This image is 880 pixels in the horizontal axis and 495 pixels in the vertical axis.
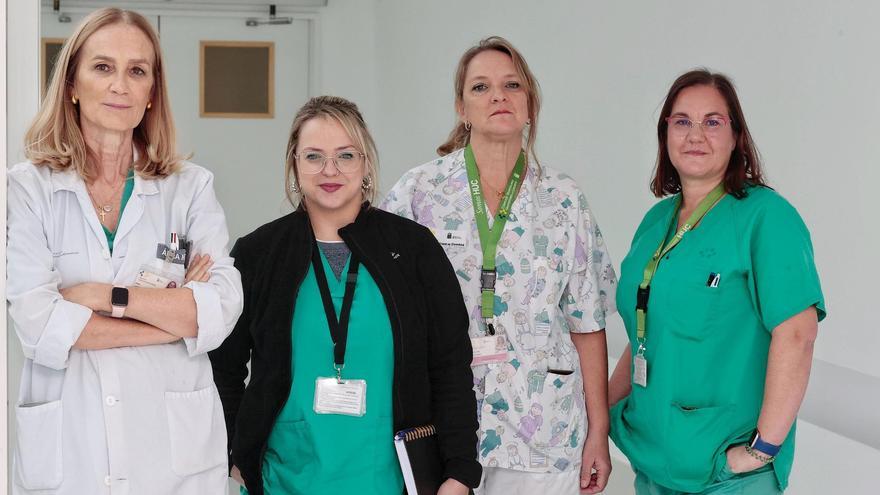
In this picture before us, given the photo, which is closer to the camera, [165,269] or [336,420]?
[165,269]

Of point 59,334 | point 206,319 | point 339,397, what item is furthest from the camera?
point 339,397

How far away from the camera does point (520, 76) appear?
2.48 m

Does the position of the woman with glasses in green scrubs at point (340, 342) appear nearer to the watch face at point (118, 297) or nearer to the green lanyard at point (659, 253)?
the watch face at point (118, 297)

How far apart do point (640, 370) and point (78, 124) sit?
137cm

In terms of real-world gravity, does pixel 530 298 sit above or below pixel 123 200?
below

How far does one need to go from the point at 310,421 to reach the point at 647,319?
85 cm

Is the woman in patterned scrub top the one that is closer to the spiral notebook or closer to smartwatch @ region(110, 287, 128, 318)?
the spiral notebook

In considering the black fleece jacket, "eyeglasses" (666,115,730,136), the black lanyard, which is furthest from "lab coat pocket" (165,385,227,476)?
"eyeglasses" (666,115,730,136)

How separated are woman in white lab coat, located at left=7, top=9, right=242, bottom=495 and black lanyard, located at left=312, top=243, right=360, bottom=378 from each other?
192 mm

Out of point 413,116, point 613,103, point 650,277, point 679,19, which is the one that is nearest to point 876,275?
point 650,277

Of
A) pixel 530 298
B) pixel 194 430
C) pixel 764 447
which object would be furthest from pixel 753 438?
pixel 194 430

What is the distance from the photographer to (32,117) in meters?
1.68

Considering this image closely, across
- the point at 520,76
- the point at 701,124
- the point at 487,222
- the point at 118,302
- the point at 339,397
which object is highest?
the point at 520,76

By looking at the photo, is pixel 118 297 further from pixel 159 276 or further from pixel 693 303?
pixel 693 303
